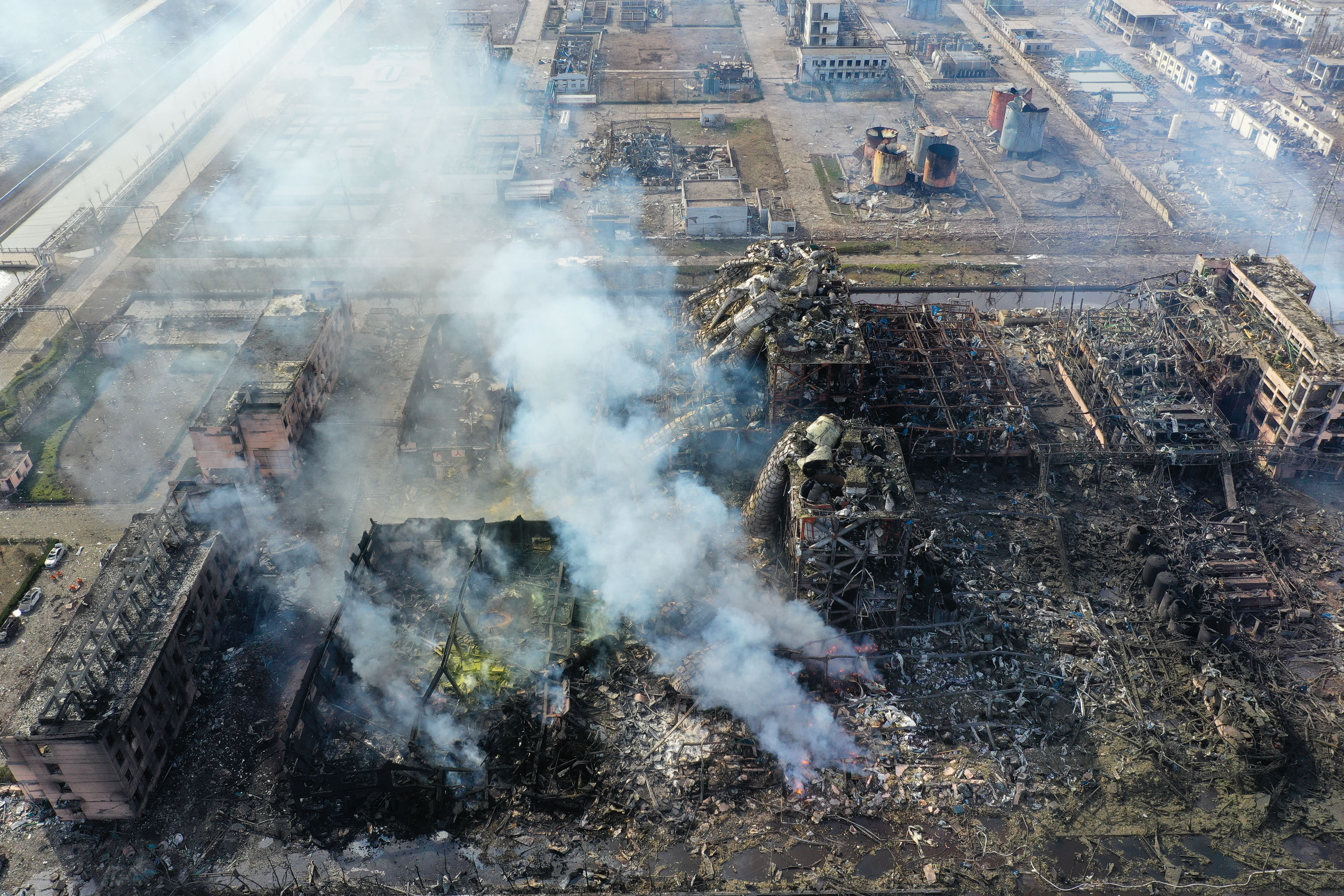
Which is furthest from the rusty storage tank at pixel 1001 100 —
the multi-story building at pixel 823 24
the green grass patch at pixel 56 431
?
the green grass patch at pixel 56 431

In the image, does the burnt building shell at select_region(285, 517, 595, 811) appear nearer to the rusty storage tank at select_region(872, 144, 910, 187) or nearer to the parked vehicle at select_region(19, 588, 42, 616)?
the parked vehicle at select_region(19, 588, 42, 616)

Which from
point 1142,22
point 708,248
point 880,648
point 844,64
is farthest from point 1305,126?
point 880,648

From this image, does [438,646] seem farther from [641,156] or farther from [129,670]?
[641,156]

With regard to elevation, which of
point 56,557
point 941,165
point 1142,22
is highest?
point 1142,22

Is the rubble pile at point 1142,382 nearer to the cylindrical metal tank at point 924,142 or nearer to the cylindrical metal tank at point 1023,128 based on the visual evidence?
the cylindrical metal tank at point 924,142

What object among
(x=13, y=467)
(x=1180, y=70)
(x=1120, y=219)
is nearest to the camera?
(x=13, y=467)

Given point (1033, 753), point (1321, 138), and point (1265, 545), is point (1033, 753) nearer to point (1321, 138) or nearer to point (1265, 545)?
point (1265, 545)
